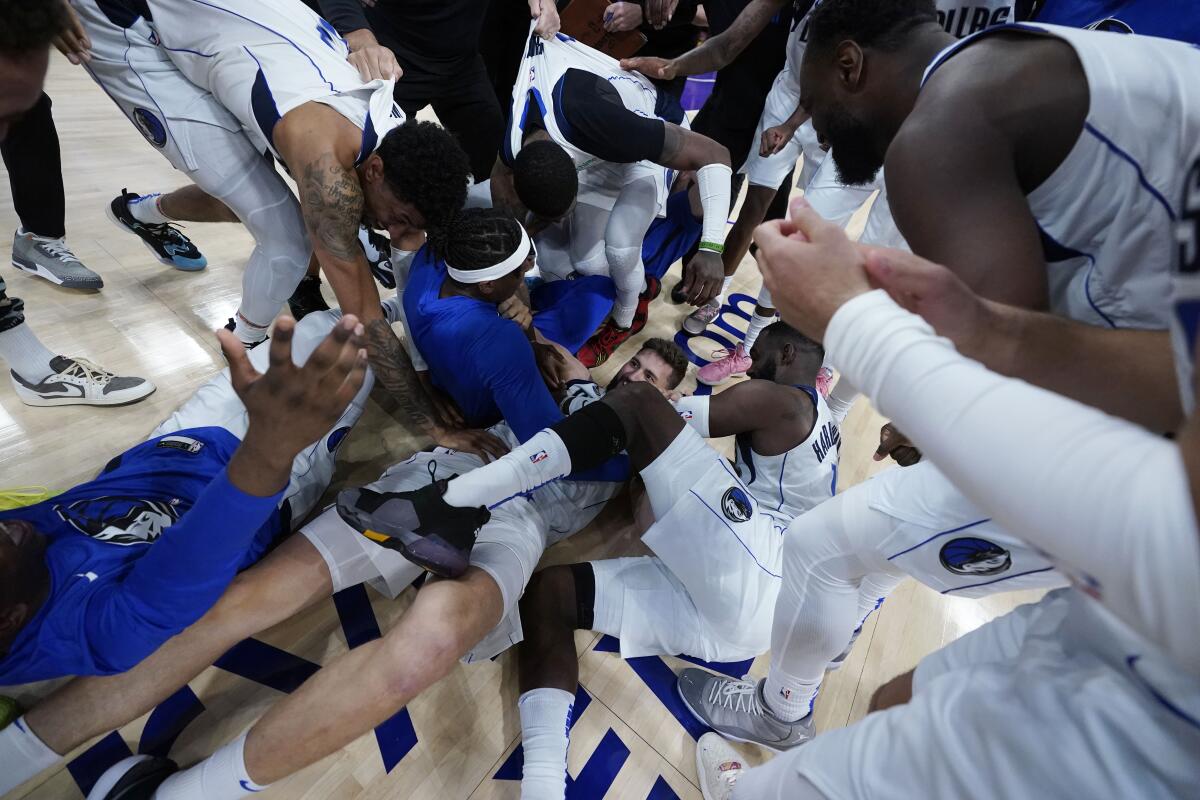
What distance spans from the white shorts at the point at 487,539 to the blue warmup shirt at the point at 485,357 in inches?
4.8

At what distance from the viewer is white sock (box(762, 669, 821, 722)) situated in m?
1.28

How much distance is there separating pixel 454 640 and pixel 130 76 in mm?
1974

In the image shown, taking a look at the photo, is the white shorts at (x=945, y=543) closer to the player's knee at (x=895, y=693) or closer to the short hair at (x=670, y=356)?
the player's knee at (x=895, y=693)

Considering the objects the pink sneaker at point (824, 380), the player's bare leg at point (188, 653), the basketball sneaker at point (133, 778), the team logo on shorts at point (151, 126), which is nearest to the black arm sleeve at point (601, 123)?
the pink sneaker at point (824, 380)

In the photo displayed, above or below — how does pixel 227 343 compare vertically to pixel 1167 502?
below

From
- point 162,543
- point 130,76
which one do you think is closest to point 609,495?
point 162,543

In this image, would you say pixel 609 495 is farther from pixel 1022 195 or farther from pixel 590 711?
pixel 1022 195

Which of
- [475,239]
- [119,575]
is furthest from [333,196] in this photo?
[119,575]

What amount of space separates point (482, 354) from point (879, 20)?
4.07 ft

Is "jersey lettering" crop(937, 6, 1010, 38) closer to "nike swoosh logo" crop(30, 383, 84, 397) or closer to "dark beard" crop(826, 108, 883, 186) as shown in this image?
"dark beard" crop(826, 108, 883, 186)

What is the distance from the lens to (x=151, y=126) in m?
1.76

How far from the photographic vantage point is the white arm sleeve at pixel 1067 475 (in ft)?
1.19

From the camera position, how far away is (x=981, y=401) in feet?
1.52

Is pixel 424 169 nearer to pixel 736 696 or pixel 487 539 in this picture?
Result: pixel 487 539
